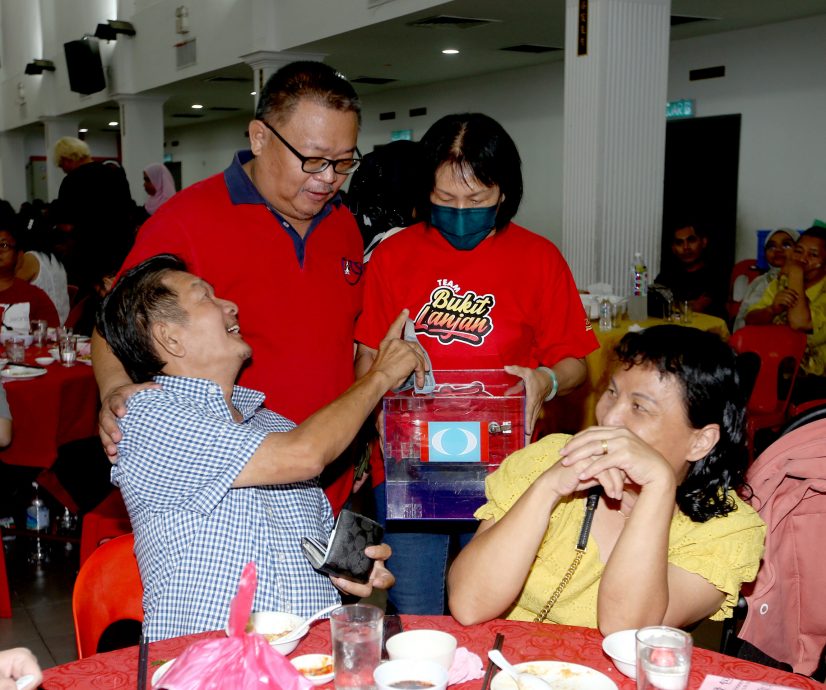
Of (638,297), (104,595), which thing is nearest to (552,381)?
(104,595)

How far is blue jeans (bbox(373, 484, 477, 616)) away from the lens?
2.40m

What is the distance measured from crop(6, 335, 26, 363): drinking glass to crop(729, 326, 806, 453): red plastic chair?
389 centimetres

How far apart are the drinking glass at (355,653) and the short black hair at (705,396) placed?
82 cm

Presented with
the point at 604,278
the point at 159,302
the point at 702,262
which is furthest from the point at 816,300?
the point at 159,302

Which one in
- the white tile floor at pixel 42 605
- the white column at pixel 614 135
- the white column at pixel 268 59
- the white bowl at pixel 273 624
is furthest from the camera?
the white column at pixel 268 59

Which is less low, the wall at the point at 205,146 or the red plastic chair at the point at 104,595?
the wall at the point at 205,146

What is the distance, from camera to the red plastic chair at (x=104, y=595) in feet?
6.17

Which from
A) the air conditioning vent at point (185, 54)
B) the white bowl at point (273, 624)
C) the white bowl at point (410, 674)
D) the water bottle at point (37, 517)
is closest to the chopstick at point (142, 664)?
the white bowl at point (273, 624)

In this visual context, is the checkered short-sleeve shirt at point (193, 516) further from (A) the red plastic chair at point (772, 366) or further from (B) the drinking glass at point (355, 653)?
(A) the red plastic chair at point (772, 366)

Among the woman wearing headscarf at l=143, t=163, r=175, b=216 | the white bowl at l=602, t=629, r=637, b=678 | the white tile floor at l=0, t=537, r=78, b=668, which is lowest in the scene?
the white tile floor at l=0, t=537, r=78, b=668

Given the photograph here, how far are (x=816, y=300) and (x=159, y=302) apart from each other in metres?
5.05

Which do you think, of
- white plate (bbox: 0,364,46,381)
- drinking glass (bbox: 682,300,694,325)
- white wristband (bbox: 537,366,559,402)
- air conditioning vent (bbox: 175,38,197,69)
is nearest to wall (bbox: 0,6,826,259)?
air conditioning vent (bbox: 175,38,197,69)

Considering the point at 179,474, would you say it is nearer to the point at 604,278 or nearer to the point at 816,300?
the point at 816,300

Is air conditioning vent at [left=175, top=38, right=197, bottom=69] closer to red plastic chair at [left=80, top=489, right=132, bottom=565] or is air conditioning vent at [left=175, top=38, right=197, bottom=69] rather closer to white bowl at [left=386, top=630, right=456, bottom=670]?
red plastic chair at [left=80, top=489, right=132, bottom=565]
